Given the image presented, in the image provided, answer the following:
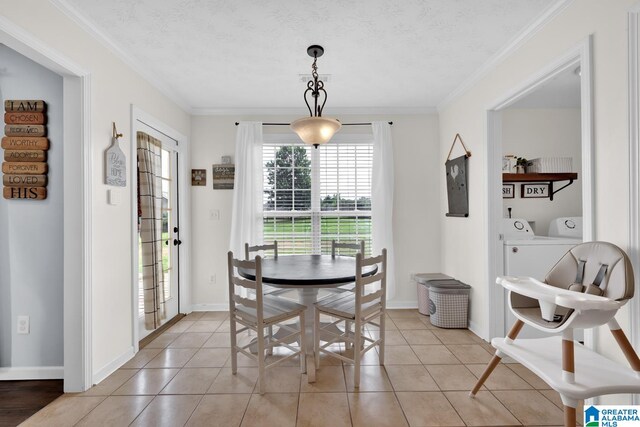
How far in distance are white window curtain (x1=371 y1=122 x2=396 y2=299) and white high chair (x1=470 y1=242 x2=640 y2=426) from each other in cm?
194

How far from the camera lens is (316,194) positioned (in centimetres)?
399

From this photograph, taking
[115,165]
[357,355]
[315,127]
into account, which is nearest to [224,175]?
[115,165]

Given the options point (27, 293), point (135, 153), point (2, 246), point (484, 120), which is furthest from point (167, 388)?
point (484, 120)

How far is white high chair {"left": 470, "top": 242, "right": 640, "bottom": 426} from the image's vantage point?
142 centimetres

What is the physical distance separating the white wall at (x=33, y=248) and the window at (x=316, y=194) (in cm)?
207

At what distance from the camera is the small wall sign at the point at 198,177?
12.8ft

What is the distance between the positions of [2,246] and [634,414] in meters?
4.06

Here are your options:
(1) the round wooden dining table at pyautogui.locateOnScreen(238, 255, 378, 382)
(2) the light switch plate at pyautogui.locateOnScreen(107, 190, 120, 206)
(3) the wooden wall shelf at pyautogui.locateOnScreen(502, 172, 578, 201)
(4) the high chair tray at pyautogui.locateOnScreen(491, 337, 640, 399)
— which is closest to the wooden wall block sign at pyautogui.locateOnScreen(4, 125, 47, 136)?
(2) the light switch plate at pyautogui.locateOnScreen(107, 190, 120, 206)

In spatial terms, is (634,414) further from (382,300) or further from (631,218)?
(382,300)

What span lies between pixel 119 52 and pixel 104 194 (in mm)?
1155

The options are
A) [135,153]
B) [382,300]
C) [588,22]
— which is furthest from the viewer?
[135,153]

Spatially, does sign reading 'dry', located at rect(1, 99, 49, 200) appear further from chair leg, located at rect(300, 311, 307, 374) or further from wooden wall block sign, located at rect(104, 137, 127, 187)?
chair leg, located at rect(300, 311, 307, 374)

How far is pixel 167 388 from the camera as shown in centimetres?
221

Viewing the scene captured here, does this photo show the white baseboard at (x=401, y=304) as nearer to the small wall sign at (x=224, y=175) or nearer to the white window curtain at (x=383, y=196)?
the white window curtain at (x=383, y=196)
